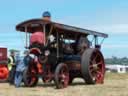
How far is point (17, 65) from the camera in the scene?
19.0 m

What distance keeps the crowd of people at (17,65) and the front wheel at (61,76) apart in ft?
4.47

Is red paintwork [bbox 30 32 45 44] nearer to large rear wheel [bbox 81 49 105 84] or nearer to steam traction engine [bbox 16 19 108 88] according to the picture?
steam traction engine [bbox 16 19 108 88]

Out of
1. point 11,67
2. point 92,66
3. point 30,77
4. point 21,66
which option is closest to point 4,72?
point 11,67

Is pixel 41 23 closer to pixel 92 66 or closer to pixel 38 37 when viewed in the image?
pixel 38 37

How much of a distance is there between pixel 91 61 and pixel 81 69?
0.74 m

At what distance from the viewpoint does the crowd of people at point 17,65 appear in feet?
59.8

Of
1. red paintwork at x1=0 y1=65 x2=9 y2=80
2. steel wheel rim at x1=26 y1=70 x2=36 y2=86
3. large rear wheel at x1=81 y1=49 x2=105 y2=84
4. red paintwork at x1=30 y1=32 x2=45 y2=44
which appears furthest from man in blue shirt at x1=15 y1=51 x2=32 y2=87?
red paintwork at x1=0 y1=65 x2=9 y2=80

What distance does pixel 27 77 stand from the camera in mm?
18281

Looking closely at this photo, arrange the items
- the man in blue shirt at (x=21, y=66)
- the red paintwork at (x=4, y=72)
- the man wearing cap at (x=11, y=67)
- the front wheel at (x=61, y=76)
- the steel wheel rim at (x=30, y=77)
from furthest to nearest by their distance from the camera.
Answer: the red paintwork at (x=4, y=72), the man wearing cap at (x=11, y=67), the steel wheel rim at (x=30, y=77), the man in blue shirt at (x=21, y=66), the front wheel at (x=61, y=76)

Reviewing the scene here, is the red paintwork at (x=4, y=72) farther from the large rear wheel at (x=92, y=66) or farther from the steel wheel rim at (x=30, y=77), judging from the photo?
the large rear wheel at (x=92, y=66)

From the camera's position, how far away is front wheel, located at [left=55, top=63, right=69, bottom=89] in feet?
55.4

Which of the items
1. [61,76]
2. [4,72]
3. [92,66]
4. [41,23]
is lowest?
[4,72]

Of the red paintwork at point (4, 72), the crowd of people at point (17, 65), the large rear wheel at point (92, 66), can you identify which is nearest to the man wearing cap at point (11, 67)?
the crowd of people at point (17, 65)

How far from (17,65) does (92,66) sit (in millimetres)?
2897
